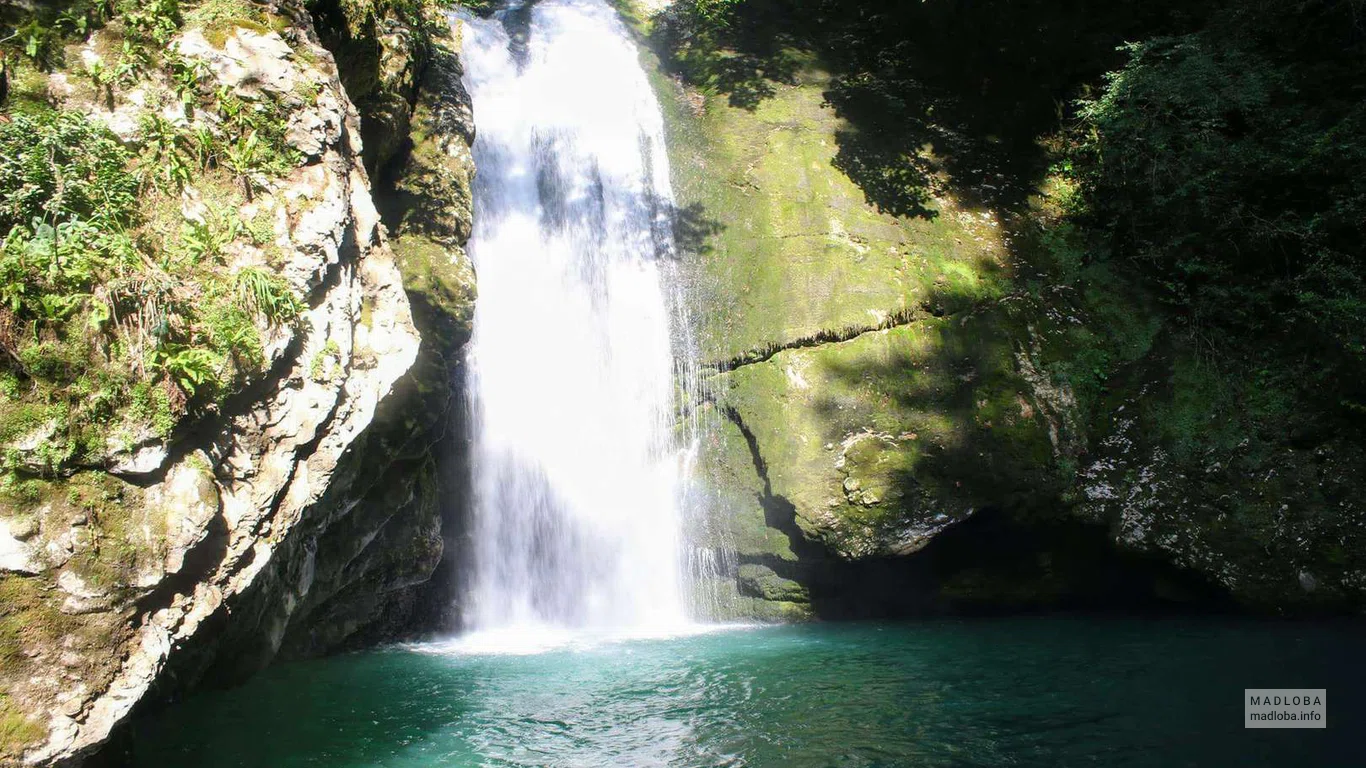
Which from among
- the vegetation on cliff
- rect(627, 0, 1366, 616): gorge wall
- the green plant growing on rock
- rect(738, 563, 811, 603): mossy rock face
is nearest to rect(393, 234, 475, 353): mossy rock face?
the vegetation on cliff

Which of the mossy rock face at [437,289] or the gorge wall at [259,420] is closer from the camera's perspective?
the gorge wall at [259,420]

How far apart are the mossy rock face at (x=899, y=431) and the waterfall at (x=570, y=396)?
155 cm

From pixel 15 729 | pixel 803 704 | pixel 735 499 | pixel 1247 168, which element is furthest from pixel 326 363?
pixel 1247 168

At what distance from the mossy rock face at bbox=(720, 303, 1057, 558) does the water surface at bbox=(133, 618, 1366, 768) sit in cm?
140

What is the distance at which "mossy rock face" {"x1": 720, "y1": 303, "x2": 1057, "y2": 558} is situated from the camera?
907cm

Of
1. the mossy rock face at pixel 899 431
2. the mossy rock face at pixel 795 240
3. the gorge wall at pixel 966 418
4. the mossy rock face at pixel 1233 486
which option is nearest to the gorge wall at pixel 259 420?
the mossy rock face at pixel 795 240

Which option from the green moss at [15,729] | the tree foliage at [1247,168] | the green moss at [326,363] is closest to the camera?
the green moss at [15,729]

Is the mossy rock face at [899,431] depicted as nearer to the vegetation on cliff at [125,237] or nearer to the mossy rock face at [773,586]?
the mossy rock face at [773,586]

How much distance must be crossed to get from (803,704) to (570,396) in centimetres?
536

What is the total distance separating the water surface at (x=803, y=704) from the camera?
5.35 metres

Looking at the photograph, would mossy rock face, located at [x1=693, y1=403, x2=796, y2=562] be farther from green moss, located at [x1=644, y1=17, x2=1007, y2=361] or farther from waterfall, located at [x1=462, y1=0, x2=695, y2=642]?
green moss, located at [x1=644, y1=17, x2=1007, y2=361]

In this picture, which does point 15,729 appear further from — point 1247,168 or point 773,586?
point 1247,168

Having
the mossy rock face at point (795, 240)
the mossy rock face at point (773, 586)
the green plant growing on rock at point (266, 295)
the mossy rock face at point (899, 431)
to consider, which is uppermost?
the mossy rock face at point (795, 240)

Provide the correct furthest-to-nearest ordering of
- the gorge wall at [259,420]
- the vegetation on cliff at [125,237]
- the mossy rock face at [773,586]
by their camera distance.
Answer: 1. the mossy rock face at [773,586]
2. the vegetation on cliff at [125,237]
3. the gorge wall at [259,420]
